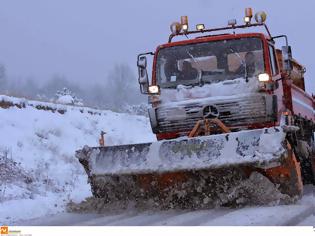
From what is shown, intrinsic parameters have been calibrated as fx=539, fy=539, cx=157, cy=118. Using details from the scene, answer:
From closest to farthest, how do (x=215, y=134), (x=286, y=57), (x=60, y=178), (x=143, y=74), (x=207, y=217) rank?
(x=207, y=217), (x=215, y=134), (x=286, y=57), (x=143, y=74), (x=60, y=178)

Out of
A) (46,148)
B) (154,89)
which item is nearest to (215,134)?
(154,89)

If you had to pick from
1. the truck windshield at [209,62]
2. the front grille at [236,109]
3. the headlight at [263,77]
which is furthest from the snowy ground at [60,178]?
the truck windshield at [209,62]

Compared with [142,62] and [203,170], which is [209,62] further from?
[203,170]

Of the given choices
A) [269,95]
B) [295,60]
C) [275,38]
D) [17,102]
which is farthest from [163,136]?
[17,102]

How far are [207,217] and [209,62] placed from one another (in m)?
2.54

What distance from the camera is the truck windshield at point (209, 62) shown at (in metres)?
7.11

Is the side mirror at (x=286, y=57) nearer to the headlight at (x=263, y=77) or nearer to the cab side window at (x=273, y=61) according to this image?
the cab side window at (x=273, y=61)

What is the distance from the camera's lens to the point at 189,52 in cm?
757

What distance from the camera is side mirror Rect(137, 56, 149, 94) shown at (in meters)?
7.56

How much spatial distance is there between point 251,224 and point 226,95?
2.36m

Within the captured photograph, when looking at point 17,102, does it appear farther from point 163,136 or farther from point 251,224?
point 251,224

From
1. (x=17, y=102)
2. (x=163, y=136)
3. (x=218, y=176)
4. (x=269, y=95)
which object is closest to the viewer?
(x=218, y=176)

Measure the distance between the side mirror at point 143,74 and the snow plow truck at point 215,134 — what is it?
14mm

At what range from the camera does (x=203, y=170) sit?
6.09 meters
